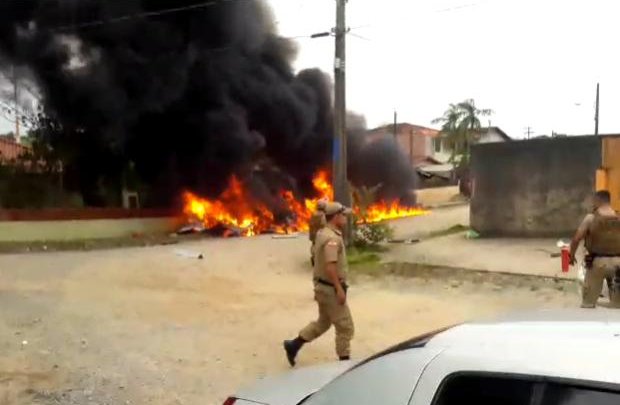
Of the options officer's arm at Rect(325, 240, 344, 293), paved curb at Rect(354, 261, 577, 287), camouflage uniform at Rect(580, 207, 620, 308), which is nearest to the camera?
officer's arm at Rect(325, 240, 344, 293)

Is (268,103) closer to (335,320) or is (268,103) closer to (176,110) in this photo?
(176,110)

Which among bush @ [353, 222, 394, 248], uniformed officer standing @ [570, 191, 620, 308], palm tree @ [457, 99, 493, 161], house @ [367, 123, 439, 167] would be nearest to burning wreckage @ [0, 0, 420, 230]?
bush @ [353, 222, 394, 248]

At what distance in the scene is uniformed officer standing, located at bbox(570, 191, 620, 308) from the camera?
6.84m

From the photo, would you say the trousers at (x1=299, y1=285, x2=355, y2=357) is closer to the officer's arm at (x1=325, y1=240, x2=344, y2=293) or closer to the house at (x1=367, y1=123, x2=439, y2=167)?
the officer's arm at (x1=325, y1=240, x2=344, y2=293)

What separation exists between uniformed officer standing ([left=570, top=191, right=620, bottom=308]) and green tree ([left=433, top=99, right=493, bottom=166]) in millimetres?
40363

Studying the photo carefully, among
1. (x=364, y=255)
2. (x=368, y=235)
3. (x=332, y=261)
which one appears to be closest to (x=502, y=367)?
(x=332, y=261)

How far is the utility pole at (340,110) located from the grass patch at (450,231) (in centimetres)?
355

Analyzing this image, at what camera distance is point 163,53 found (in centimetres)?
2562

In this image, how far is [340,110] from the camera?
49.9ft

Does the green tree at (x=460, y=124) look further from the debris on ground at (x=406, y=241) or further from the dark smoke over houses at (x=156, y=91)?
the debris on ground at (x=406, y=241)

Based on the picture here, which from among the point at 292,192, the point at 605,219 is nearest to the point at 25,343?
the point at 605,219

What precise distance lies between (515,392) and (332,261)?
4101 mm

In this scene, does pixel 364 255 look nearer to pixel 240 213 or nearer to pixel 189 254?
pixel 189 254

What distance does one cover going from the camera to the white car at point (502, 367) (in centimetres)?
167
